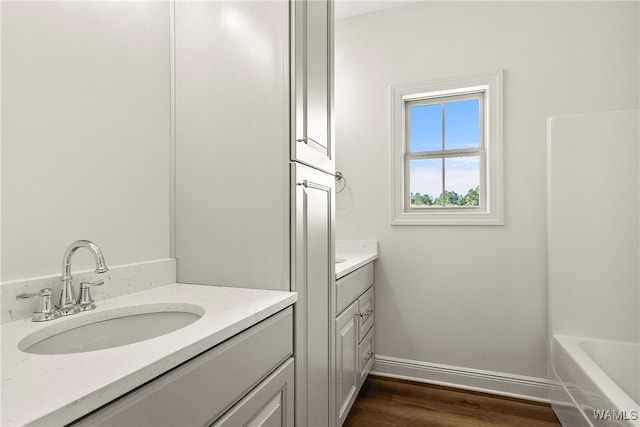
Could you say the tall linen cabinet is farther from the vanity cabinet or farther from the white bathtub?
the white bathtub

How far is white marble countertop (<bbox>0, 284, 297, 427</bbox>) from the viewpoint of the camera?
1.56 ft

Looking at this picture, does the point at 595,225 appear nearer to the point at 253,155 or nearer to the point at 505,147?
the point at 505,147

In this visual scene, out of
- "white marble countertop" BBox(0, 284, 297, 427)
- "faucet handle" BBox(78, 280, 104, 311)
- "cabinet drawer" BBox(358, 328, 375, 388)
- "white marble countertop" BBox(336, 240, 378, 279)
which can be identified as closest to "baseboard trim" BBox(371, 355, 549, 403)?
"cabinet drawer" BBox(358, 328, 375, 388)

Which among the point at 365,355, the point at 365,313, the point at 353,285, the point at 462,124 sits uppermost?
the point at 462,124

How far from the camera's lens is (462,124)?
2.46m

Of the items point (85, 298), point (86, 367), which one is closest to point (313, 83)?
point (85, 298)

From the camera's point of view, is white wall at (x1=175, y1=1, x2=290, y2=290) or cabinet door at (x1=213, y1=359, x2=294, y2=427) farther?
white wall at (x1=175, y1=1, x2=290, y2=290)

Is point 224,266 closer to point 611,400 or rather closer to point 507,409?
point 611,400

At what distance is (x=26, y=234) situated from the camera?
3.01ft

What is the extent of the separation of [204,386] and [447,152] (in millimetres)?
2233

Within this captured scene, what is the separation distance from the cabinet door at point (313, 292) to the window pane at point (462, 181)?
122 centimetres

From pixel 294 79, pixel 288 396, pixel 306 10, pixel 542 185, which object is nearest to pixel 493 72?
pixel 542 185

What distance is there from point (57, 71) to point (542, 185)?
243 cm

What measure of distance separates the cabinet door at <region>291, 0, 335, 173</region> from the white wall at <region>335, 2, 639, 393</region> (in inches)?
39.1
